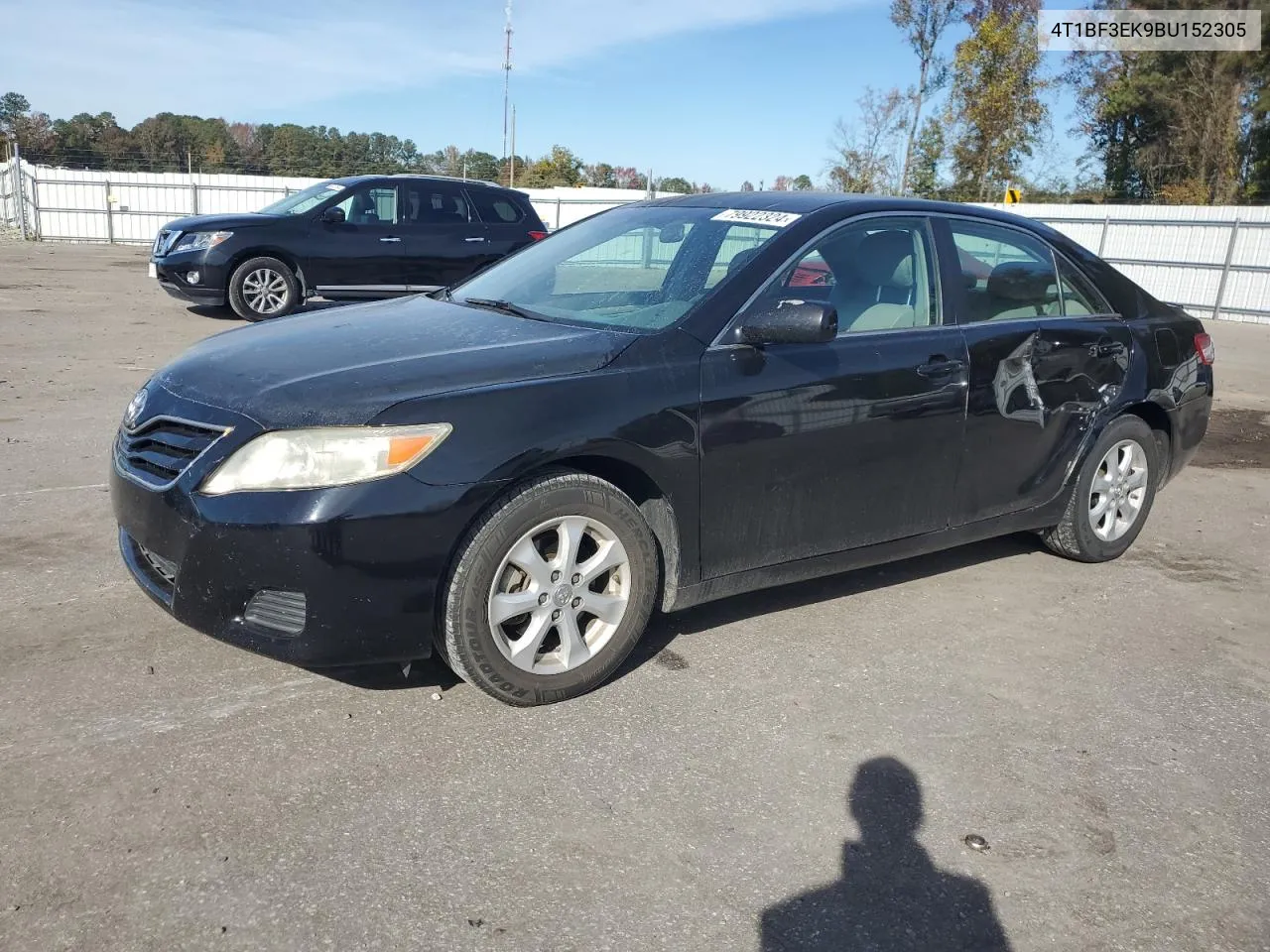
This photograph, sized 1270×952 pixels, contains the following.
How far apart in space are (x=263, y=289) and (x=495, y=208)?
2883mm

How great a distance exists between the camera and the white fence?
759 inches

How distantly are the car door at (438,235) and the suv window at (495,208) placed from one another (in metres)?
0.15

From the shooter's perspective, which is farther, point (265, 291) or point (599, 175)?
point (599, 175)

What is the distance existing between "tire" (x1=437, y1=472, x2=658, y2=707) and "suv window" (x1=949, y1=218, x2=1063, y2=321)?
1868mm

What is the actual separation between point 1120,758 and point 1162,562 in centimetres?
230

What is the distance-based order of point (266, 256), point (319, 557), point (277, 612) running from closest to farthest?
point (319, 557) → point (277, 612) → point (266, 256)

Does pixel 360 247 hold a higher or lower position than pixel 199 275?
higher

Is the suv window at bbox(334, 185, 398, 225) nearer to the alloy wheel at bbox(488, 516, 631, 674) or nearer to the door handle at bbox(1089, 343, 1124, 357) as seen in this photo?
the door handle at bbox(1089, 343, 1124, 357)

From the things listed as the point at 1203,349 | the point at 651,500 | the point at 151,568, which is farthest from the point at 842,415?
the point at 1203,349

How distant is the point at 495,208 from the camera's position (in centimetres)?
1262

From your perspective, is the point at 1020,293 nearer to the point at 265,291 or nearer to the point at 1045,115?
the point at 265,291

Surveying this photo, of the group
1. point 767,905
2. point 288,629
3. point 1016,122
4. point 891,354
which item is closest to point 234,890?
point 288,629

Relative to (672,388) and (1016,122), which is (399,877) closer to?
(672,388)

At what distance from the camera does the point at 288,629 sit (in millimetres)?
2932
